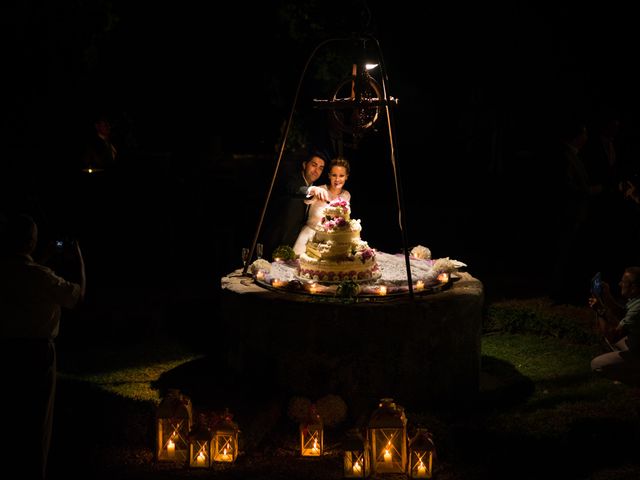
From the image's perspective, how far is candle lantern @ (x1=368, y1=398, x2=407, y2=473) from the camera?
6.33 m

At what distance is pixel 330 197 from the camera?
33.6 ft

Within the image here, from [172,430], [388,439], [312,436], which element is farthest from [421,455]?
[172,430]

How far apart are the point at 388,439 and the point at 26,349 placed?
276 cm

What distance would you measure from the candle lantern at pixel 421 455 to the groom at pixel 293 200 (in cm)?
464

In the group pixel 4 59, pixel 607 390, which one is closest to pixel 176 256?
pixel 4 59

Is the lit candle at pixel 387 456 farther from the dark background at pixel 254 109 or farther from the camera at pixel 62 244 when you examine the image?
the dark background at pixel 254 109

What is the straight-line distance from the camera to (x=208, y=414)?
7297mm

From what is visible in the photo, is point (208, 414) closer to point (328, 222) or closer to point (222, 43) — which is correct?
point (328, 222)

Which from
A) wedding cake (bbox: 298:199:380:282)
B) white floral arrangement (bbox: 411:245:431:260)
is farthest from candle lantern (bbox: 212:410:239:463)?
white floral arrangement (bbox: 411:245:431:260)

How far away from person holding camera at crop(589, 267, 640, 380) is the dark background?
5.93 meters

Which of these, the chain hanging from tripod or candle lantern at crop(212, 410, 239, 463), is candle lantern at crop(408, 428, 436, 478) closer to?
candle lantern at crop(212, 410, 239, 463)

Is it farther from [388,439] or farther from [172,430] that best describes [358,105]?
[172,430]

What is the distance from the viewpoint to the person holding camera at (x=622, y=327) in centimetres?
763

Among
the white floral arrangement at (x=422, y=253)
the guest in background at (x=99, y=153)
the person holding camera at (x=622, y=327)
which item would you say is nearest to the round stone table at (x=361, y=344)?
the person holding camera at (x=622, y=327)
